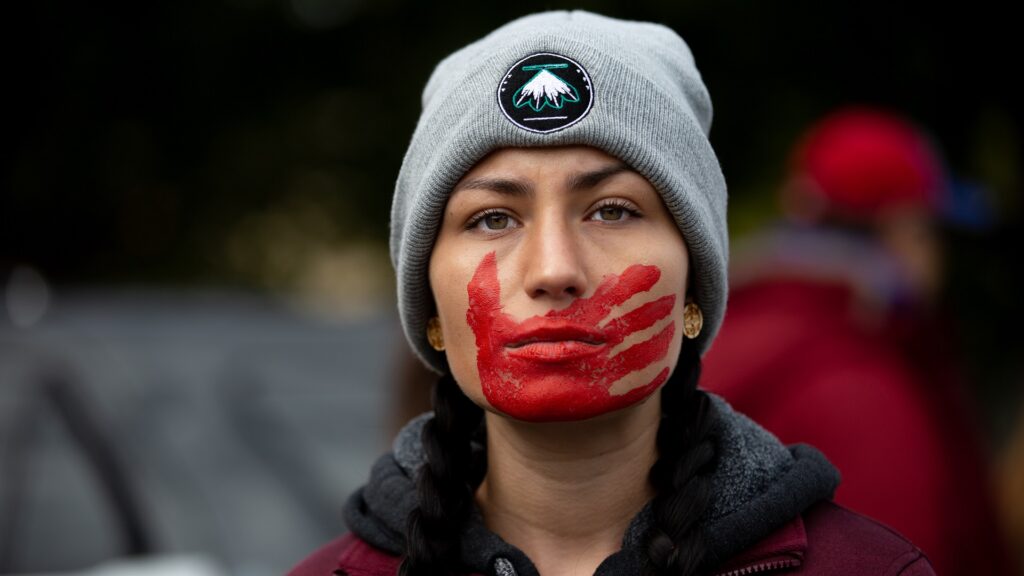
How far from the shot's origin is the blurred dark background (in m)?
6.68

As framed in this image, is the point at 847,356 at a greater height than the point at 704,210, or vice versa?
the point at 704,210

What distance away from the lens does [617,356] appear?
2193 millimetres

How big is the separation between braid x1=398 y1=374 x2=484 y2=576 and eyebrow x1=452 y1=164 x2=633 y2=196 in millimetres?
→ 419

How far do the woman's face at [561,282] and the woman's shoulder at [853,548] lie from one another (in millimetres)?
355

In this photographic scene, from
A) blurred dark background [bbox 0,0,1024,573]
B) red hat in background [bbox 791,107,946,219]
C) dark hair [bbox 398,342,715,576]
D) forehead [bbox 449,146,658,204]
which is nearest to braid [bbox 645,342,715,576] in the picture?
dark hair [bbox 398,342,715,576]

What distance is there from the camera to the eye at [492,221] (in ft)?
7.36

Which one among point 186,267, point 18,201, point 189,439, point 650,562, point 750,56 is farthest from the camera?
point 186,267

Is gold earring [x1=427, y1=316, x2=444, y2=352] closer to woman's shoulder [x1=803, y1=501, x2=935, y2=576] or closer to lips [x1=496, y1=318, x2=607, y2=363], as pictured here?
lips [x1=496, y1=318, x2=607, y2=363]

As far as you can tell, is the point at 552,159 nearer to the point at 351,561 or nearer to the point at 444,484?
the point at 444,484

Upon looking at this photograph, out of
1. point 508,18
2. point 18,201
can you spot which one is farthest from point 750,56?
point 18,201

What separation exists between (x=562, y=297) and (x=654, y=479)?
378 millimetres

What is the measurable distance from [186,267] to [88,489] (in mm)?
5211

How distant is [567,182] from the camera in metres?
2.19

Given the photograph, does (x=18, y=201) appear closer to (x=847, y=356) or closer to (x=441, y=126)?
(x=847, y=356)
